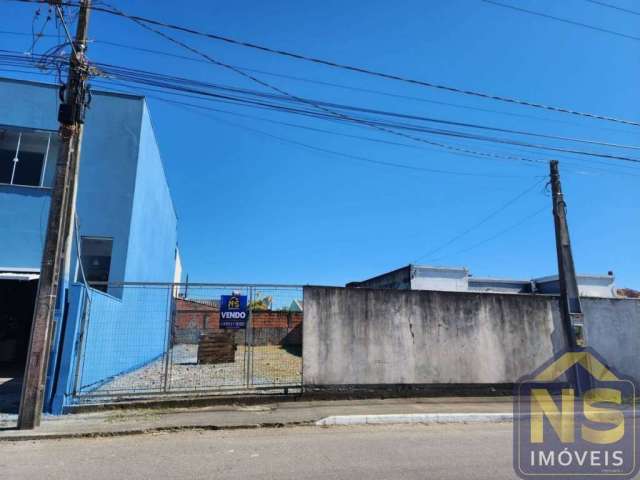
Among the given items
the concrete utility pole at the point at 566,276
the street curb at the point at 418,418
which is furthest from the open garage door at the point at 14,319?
the concrete utility pole at the point at 566,276

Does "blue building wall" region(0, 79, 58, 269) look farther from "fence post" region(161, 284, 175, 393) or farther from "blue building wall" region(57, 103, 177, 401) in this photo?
"fence post" region(161, 284, 175, 393)

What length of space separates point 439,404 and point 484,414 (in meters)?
1.27

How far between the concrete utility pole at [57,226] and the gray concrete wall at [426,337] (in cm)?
524

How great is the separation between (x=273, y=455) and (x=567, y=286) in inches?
398

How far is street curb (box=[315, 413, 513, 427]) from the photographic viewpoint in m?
8.35

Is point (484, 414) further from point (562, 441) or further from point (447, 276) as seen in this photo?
point (447, 276)

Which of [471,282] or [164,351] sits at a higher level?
[471,282]

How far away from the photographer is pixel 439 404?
1014cm

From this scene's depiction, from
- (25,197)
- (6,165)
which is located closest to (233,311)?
(25,197)

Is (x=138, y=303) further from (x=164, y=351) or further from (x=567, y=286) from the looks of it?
(x=567, y=286)

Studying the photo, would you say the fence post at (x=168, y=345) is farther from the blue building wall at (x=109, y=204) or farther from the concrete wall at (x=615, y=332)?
the concrete wall at (x=615, y=332)

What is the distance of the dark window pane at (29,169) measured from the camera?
1315 cm

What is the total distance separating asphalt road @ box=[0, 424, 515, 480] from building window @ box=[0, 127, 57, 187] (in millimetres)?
8986

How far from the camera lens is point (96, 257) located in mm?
13578
